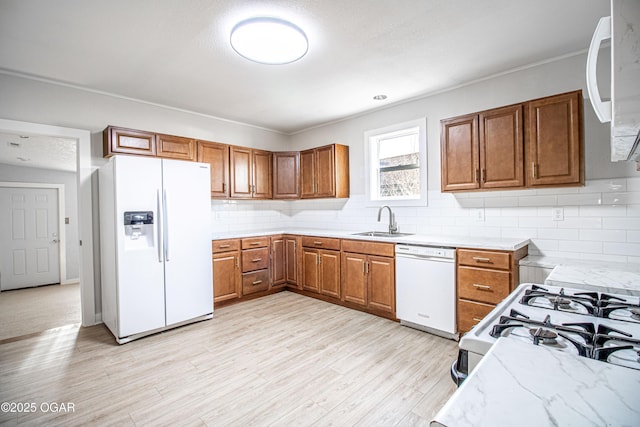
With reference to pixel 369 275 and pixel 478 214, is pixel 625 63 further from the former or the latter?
pixel 369 275

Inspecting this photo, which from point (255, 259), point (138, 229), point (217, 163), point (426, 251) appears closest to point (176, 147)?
point (217, 163)

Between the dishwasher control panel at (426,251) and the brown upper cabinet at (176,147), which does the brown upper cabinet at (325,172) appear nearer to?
the dishwasher control panel at (426,251)

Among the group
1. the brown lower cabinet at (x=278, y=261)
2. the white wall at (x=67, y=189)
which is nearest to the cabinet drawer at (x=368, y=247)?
the brown lower cabinet at (x=278, y=261)

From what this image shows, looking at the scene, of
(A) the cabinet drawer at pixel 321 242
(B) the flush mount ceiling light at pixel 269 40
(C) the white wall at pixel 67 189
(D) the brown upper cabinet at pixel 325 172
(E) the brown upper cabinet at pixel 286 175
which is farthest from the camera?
(C) the white wall at pixel 67 189

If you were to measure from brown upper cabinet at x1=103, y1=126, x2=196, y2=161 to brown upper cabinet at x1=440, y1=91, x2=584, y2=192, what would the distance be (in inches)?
120

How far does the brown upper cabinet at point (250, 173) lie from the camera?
172 inches

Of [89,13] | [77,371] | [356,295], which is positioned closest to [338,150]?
[356,295]

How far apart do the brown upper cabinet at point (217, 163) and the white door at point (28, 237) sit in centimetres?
425

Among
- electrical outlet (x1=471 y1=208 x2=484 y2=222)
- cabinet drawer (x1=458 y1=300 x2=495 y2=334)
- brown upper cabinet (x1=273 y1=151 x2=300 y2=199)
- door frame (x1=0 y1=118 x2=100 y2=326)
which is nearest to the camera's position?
cabinet drawer (x1=458 y1=300 x2=495 y2=334)

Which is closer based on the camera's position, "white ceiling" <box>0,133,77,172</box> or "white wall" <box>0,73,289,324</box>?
"white wall" <box>0,73,289,324</box>

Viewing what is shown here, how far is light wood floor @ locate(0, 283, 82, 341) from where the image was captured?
3.44 metres

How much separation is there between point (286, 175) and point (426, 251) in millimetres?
2640

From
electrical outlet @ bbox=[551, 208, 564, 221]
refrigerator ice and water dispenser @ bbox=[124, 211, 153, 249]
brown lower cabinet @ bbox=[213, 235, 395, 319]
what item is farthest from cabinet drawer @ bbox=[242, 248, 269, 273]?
electrical outlet @ bbox=[551, 208, 564, 221]

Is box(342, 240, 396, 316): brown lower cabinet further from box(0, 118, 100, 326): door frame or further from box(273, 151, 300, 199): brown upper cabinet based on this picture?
box(0, 118, 100, 326): door frame
